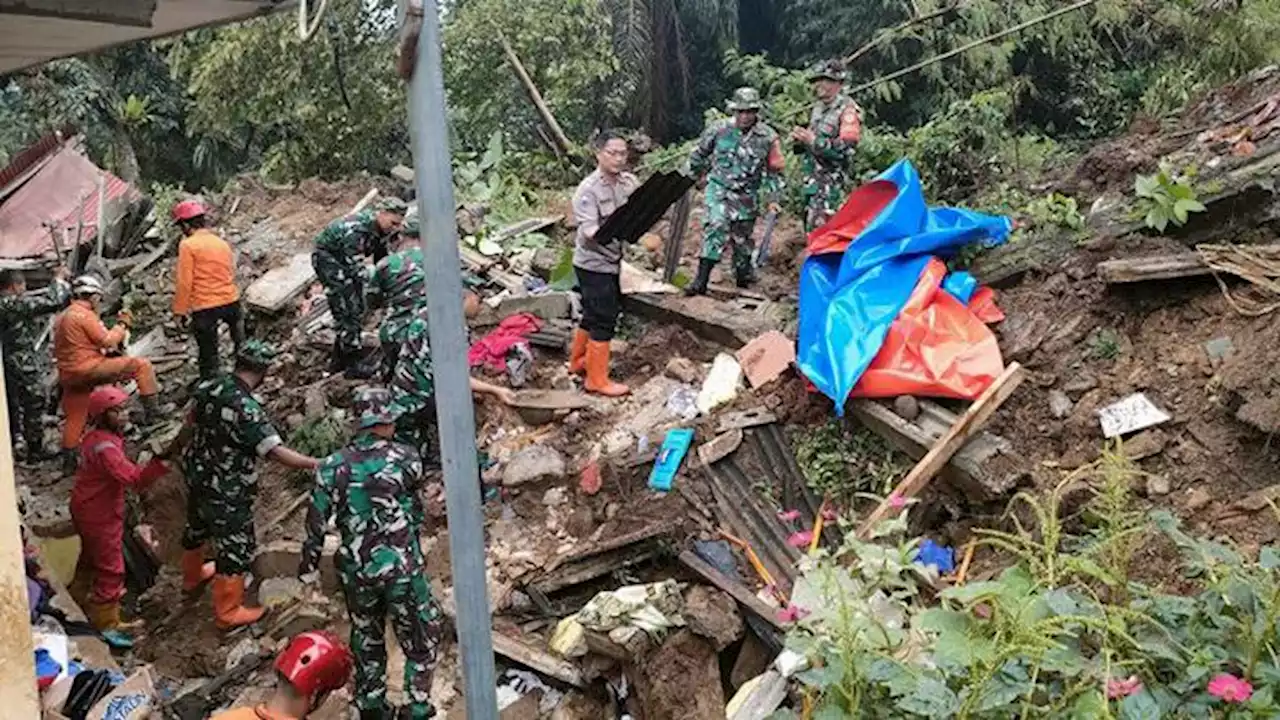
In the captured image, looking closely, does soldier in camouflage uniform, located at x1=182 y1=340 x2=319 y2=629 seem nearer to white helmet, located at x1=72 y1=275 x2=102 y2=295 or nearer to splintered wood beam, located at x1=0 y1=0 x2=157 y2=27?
white helmet, located at x1=72 y1=275 x2=102 y2=295

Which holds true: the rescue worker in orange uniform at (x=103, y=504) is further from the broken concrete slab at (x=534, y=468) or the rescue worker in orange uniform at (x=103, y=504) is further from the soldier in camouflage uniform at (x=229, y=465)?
the broken concrete slab at (x=534, y=468)

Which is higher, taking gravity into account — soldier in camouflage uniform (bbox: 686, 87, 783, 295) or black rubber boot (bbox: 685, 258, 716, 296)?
soldier in camouflage uniform (bbox: 686, 87, 783, 295)

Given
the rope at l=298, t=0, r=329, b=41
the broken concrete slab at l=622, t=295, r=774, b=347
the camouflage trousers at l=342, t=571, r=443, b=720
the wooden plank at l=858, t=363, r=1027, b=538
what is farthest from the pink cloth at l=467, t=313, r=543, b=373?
the rope at l=298, t=0, r=329, b=41

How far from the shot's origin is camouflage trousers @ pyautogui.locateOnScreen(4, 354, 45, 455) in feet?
27.6

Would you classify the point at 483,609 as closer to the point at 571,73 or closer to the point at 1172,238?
the point at 1172,238

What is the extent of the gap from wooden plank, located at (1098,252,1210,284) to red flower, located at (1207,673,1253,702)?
376 centimetres

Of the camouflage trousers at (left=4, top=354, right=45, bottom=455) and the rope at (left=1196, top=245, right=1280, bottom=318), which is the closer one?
the rope at (left=1196, top=245, right=1280, bottom=318)

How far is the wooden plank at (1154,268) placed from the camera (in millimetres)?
5953

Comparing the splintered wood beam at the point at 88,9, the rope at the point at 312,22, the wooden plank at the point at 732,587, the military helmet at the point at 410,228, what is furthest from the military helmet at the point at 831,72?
the rope at the point at 312,22

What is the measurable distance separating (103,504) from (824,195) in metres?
5.54

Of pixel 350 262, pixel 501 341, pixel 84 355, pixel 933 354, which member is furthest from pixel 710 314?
pixel 84 355

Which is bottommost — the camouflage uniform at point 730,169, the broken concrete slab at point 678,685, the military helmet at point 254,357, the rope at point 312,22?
the broken concrete slab at point 678,685

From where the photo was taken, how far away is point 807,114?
12.4 m

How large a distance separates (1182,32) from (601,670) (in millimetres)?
11916
